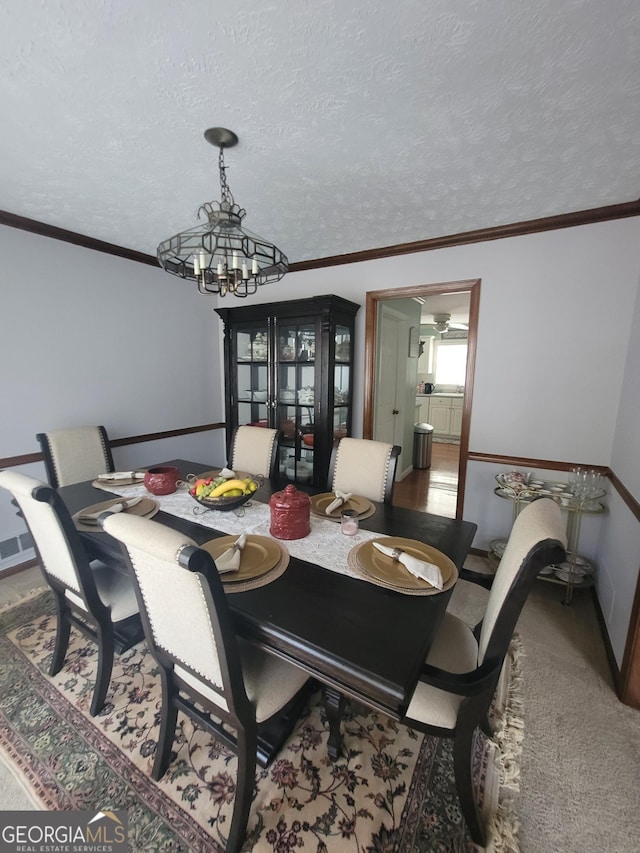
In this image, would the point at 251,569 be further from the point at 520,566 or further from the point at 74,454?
the point at 74,454

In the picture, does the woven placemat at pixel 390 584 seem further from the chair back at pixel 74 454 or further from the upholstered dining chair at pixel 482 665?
the chair back at pixel 74 454

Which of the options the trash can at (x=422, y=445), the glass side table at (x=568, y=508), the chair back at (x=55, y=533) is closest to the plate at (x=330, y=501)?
the chair back at (x=55, y=533)

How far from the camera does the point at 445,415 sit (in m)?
6.82

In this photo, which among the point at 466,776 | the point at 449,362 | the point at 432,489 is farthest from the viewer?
the point at 449,362

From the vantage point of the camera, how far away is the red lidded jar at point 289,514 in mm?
1385

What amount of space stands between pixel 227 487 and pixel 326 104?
1605mm

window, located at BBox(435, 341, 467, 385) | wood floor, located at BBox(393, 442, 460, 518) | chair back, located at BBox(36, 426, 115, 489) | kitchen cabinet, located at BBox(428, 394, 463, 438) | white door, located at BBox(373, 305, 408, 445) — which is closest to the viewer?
chair back, located at BBox(36, 426, 115, 489)

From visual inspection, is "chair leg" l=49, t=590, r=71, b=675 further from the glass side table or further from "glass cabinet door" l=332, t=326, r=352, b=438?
the glass side table

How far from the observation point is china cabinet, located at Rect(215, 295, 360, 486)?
9.43 ft

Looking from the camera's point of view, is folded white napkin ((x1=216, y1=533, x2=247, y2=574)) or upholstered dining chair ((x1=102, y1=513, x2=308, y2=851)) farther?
folded white napkin ((x1=216, y1=533, x2=247, y2=574))

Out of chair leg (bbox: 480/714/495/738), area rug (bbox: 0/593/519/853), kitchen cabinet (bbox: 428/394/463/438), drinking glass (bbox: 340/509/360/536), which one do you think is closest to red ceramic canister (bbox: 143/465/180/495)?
area rug (bbox: 0/593/519/853)

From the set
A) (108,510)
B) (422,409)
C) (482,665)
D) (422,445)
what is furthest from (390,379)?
(422,409)

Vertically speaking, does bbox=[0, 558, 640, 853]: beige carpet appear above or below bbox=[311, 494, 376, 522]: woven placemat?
below

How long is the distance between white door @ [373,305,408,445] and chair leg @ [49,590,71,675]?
2.65 metres
